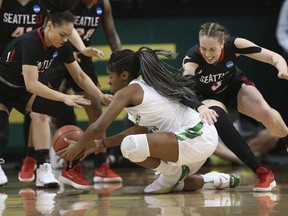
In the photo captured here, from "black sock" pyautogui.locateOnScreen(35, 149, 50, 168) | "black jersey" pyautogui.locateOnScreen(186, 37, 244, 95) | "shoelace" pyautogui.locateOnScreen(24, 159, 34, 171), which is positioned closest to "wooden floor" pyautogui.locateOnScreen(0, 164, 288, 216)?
"black sock" pyautogui.locateOnScreen(35, 149, 50, 168)

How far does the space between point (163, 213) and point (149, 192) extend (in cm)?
Result: 113

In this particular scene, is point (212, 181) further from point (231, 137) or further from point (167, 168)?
point (167, 168)

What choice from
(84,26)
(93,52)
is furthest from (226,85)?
(84,26)

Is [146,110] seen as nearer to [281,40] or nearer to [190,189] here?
[190,189]

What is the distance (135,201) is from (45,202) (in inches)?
25.6

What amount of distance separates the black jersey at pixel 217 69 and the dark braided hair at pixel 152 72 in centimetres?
44

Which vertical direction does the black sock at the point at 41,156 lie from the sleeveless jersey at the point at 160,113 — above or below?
below

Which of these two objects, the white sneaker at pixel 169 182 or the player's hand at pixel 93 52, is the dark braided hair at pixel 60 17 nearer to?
the player's hand at pixel 93 52

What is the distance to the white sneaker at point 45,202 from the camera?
467 cm

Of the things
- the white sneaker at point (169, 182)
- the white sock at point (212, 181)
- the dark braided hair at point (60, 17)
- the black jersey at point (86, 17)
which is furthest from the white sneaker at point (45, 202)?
the black jersey at point (86, 17)

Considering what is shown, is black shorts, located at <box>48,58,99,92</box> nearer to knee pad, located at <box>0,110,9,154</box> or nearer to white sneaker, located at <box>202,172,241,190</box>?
knee pad, located at <box>0,110,9,154</box>

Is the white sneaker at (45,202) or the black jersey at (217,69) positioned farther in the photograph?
the black jersey at (217,69)

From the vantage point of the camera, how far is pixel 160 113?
5293mm

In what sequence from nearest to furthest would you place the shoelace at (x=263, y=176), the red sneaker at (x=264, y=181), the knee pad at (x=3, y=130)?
the red sneaker at (x=264, y=181), the shoelace at (x=263, y=176), the knee pad at (x=3, y=130)
